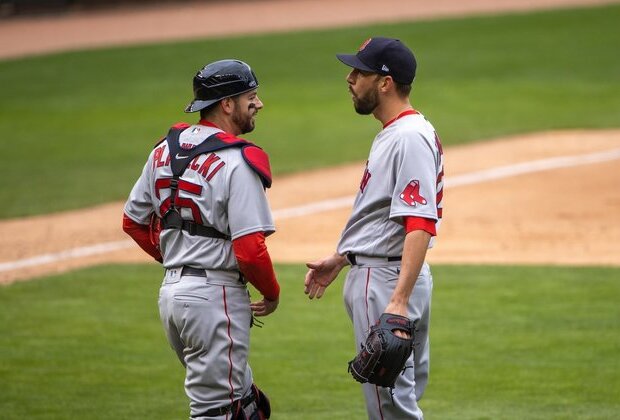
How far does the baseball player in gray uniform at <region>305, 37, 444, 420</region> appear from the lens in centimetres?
474

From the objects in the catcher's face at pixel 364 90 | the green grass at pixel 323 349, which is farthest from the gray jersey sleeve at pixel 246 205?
the green grass at pixel 323 349

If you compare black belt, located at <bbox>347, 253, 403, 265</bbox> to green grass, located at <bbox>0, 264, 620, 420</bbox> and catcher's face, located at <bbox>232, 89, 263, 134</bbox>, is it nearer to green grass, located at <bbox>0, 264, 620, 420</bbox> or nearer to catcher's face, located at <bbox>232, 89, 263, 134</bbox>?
catcher's face, located at <bbox>232, 89, 263, 134</bbox>

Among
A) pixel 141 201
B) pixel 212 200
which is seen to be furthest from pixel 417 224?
pixel 141 201

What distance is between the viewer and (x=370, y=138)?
1700 centimetres

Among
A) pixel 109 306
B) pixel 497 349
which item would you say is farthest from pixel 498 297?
pixel 109 306

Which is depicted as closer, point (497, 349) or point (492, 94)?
point (497, 349)

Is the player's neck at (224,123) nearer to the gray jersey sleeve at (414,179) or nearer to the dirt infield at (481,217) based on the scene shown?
the gray jersey sleeve at (414,179)

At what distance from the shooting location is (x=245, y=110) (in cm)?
496

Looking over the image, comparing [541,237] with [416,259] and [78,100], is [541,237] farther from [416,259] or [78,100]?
[78,100]

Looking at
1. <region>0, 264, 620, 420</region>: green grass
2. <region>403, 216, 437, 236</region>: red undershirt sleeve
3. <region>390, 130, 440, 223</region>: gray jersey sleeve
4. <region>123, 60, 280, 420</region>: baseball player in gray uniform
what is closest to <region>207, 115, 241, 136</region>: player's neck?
<region>123, 60, 280, 420</region>: baseball player in gray uniform

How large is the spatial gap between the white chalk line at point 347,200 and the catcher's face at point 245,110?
6.19 metres

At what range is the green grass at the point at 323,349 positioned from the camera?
265 inches

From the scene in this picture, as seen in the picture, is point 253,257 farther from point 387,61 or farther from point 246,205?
point 387,61

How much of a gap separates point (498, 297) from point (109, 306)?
10.2ft
